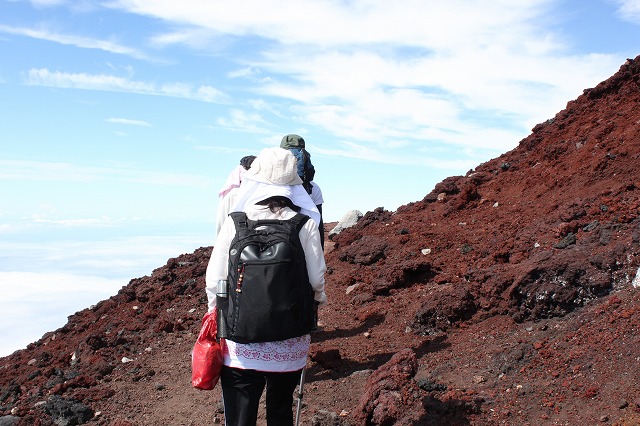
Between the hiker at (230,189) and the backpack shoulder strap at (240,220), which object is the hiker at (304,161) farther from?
the backpack shoulder strap at (240,220)

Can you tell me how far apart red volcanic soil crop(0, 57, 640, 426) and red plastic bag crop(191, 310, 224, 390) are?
191cm

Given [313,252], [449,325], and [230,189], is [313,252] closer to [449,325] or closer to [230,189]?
[230,189]

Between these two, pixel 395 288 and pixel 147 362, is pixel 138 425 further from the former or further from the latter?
pixel 395 288

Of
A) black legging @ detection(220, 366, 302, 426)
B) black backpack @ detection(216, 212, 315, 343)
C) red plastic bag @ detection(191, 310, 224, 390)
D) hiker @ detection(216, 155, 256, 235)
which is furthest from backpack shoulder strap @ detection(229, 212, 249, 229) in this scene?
hiker @ detection(216, 155, 256, 235)

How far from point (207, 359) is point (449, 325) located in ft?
13.0

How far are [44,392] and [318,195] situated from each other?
399 cm

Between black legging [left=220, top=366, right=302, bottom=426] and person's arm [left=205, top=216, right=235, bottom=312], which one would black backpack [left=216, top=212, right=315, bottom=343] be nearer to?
person's arm [left=205, top=216, right=235, bottom=312]

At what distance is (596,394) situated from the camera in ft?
16.0

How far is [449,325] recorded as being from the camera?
23.7 ft

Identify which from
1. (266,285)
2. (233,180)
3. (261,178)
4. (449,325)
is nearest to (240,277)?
(266,285)

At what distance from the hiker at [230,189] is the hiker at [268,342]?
2090 millimetres

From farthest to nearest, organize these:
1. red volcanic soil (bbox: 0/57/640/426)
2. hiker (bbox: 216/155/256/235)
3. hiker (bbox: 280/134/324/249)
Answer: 1. hiker (bbox: 280/134/324/249)
2. hiker (bbox: 216/155/256/235)
3. red volcanic soil (bbox: 0/57/640/426)

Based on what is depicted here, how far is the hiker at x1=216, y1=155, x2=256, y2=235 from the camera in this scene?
6215 mm

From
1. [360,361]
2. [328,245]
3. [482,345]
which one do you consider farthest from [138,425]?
[328,245]
